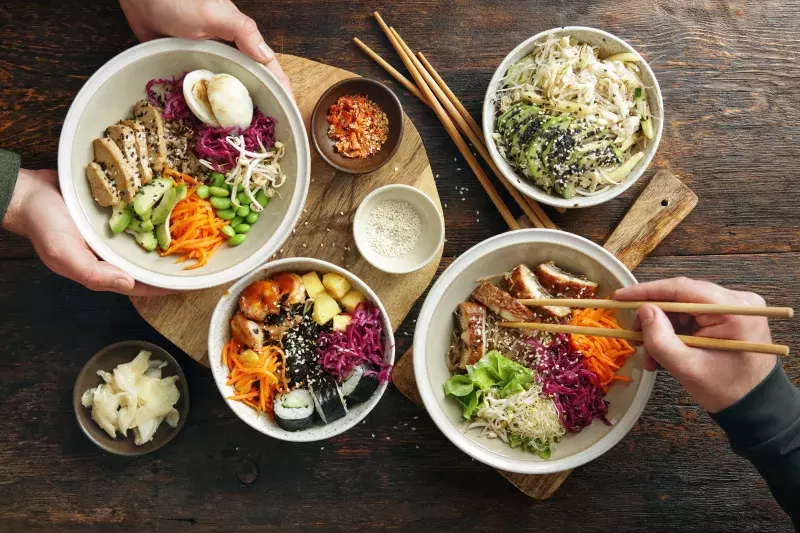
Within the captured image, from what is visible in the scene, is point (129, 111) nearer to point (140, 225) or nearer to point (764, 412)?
point (140, 225)

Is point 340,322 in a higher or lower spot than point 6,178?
lower

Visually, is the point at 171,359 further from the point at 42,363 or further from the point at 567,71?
the point at 567,71

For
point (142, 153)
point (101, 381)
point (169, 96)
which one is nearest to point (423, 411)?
point (101, 381)

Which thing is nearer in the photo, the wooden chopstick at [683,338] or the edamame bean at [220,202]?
the wooden chopstick at [683,338]

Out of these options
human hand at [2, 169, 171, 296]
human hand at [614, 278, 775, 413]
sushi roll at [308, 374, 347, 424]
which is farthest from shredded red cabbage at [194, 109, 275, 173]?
human hand at [614, 278, 775, 413]

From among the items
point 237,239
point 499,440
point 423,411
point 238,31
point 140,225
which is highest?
point 238,31

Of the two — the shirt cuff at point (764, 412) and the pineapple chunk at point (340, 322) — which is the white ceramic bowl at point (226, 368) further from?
the shirt cuff at point (764, 412)

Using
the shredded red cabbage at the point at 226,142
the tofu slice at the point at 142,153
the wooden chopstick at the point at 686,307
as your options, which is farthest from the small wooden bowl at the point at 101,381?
the wooden chopstick at the point at 686,307
